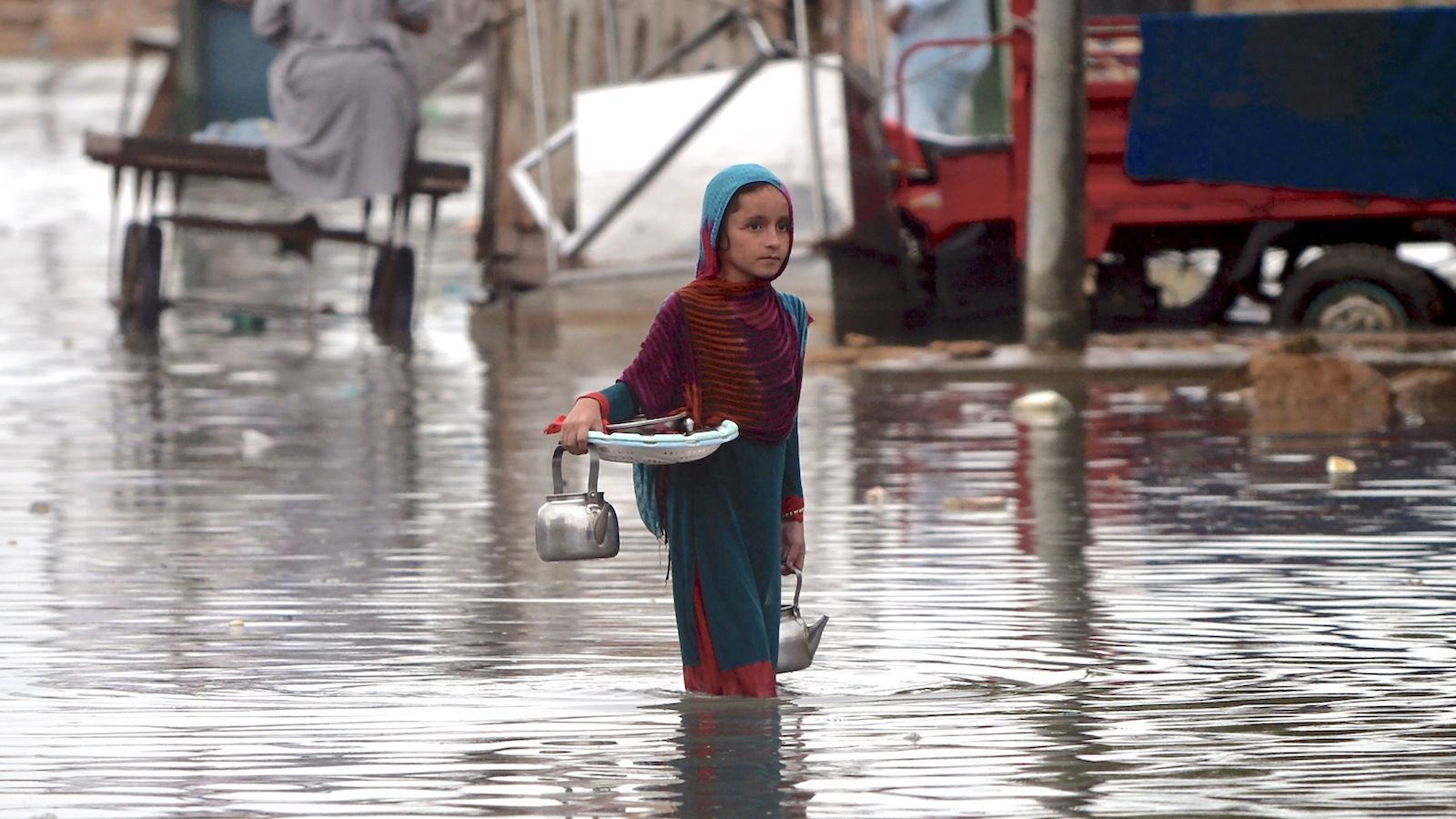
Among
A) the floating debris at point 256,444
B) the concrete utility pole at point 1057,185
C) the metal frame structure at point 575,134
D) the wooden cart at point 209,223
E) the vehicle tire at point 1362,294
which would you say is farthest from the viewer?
the wooden cart at point 209,223

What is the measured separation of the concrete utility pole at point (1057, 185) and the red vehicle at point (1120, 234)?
93 cm

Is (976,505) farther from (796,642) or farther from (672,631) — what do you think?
(796,642)

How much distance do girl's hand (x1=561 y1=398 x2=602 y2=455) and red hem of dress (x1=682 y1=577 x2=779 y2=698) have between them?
21.7 inches

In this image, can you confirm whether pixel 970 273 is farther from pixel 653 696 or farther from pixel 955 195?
pixel 653 696

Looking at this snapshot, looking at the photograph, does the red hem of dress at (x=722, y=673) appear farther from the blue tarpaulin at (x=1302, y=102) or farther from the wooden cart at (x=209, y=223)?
the wooden cart at (x=209, y=223)

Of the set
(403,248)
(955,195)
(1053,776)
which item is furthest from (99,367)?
(1053,776)

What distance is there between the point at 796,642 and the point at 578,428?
2.94 feet

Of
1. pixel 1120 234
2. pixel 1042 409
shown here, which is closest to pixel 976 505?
pixel 1042 409

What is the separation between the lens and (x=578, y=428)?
5.35 metres

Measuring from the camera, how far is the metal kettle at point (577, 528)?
5566 millimetres

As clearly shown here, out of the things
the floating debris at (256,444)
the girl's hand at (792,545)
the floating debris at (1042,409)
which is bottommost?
the floating debris at (256,444)

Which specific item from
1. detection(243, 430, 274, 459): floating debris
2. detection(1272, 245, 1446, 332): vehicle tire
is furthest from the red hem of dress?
detection(1272, 245, 1446, 332): vehicle tire

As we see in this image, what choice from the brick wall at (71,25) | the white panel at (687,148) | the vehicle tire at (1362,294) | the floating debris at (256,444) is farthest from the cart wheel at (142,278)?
the brick wall at (71,25)

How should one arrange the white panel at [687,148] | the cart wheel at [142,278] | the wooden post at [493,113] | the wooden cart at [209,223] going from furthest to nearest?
the wooden post at [493,113] → the cart wheel at [142,278] → the wooden cart at [209,223] → the white panel at [687,148]
